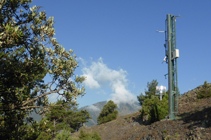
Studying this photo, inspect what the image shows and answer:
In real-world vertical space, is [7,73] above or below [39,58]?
below

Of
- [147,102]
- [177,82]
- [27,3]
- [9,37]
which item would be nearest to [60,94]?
→ [9,37]

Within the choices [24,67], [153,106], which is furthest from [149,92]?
[24,67]

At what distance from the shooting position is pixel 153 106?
2950cm

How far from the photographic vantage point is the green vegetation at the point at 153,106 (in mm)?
26577

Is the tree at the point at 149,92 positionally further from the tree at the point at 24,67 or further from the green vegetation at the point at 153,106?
the tree at the point at 24,67

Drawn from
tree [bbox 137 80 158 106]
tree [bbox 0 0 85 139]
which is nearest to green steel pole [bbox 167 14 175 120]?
tree [bbox 0 0 85 139]

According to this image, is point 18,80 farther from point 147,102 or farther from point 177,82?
point 147,102

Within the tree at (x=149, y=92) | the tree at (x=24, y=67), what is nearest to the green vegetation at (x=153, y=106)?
the tree at (x=149, y=92)

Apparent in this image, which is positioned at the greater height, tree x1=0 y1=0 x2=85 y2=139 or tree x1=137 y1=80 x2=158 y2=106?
tree x1=137 y1=80 x2=158 y2=106

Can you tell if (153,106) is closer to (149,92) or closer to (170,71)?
(170,71)

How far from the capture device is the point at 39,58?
385 inches

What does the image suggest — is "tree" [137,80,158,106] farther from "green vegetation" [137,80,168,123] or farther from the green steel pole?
the green steel pole

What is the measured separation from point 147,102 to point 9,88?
32.3 metres

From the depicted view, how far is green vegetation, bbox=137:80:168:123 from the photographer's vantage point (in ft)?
87.2
